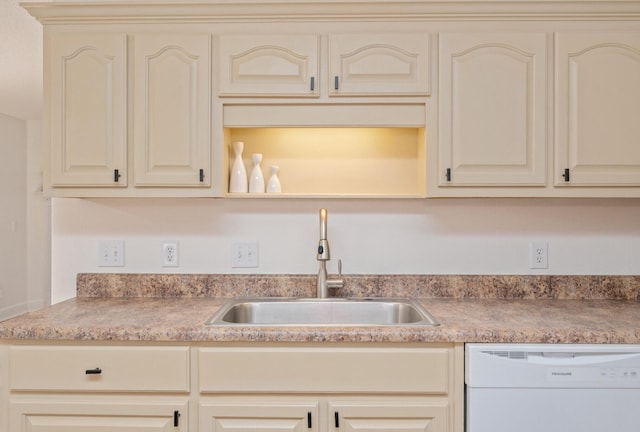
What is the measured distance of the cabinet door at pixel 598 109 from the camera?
1.67 meters

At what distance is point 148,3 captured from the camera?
1701 millimetres

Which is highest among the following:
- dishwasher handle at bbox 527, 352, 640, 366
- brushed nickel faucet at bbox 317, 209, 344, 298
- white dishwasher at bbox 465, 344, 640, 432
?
brushed nickel faucet at bbox 317, 209, 344, 298

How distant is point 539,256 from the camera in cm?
198

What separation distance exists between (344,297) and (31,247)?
17.3 ft

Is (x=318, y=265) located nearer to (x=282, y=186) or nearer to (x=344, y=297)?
(x=344, y=297)

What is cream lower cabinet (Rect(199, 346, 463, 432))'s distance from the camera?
141 cm

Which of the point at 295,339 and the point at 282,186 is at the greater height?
the point at 282,186

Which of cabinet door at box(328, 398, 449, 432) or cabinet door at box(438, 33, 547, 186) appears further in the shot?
cabinet door at box(438, 33, 547, 186)

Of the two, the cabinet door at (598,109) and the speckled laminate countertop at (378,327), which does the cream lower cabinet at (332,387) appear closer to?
the speckled laminate countertop at (378,327)

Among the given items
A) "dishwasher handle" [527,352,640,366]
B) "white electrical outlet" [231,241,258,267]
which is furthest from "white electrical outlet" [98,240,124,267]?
"dishwasher handle" [527,352,640,366]

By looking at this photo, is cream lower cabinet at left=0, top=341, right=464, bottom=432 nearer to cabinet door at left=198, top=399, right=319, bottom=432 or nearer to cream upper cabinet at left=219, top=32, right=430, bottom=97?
cabinet door at left=198, top=399, right=319, bottom=432

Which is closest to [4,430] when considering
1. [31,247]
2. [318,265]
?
[318,265]

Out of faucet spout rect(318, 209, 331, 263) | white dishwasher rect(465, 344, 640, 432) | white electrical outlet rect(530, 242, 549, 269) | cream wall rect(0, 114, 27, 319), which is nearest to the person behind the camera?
white dishwasher rect(465, 344, 640, 432)

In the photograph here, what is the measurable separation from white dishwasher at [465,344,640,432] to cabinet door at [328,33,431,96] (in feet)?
3.28
